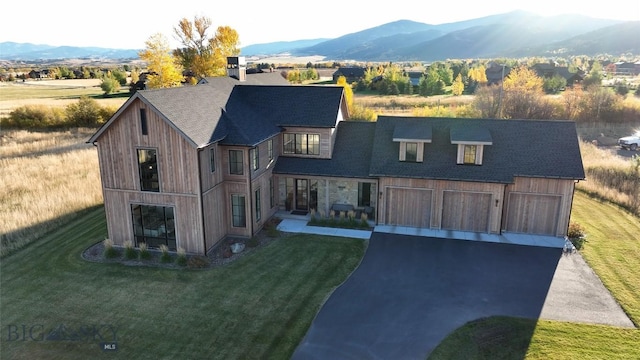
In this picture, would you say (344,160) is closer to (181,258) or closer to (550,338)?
(181,258)

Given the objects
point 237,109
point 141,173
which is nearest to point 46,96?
point 237,109

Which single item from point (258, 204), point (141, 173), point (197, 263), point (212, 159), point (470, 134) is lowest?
point (197, 263)

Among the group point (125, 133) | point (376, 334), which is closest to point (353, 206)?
point (376, 334)

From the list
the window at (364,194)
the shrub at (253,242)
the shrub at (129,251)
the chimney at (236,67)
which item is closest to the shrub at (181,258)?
the shrub at (129,251)

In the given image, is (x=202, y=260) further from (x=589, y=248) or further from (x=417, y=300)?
(x=589, y=248)

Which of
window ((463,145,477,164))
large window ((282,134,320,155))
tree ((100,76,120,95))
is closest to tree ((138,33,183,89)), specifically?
tree ((100,76,120,95))
